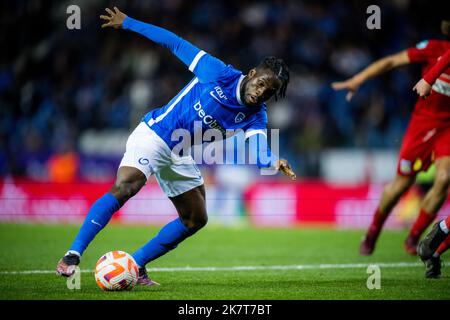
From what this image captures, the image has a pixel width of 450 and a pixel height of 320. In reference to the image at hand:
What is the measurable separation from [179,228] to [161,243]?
23 centimetres

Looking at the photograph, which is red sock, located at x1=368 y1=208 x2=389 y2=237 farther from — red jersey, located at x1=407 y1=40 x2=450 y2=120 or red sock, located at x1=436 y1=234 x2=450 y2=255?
red sock, located at x1=436 y1=234 x2=450 y2=255

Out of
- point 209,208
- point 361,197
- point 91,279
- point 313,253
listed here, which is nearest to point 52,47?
point 209,208

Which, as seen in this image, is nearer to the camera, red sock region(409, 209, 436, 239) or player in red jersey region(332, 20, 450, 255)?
player in red jersey region(332, 20, 450, 255)

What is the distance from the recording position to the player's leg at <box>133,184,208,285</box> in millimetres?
7051

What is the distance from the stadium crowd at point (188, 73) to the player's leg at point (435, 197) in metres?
7.08

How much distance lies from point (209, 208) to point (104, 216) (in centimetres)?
971

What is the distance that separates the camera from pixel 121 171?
6.55 meters

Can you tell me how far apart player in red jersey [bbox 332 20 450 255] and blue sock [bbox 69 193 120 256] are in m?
3.58

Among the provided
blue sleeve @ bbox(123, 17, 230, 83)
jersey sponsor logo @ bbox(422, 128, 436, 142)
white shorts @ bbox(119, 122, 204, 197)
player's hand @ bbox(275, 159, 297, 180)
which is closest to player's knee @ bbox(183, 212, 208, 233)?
white shorts @ bbox(119, 122, 204, 197)

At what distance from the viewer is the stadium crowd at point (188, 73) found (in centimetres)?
1698

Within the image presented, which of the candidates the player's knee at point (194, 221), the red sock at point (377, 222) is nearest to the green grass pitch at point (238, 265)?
the red sock at point (377, 222)

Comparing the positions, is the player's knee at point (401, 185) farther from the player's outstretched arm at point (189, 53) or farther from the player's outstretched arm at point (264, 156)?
the player's outstretched arm at point (189, 53)
